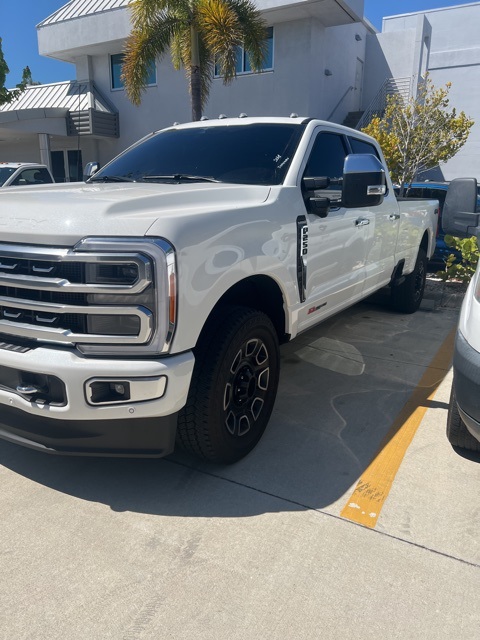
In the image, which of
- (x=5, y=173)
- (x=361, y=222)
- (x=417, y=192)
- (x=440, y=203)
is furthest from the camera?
(x=5, y=173)

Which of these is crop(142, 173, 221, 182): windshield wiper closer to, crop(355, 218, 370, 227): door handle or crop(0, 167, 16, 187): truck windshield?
crop(355, 218, 370, 227): door handle

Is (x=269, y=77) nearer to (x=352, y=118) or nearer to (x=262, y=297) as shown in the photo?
(x=352, y=118)

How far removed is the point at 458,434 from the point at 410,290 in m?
3.65

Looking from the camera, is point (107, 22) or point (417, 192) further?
point (107, 22)

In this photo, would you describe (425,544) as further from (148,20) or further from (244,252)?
(148,20)

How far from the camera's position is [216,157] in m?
3.81

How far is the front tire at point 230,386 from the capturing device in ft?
8.82

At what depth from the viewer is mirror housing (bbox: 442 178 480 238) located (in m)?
3.88

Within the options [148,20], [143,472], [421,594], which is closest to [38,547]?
[143,472]

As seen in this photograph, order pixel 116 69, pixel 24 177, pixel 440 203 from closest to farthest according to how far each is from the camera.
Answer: pixel 440 203, pixel 24 177, pixel 116 69

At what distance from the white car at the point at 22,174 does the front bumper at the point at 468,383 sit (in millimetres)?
9574

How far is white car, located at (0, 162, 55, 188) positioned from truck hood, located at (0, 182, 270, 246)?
8.30 m

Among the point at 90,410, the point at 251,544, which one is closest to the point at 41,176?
the point at 90,410

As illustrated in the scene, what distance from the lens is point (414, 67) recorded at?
18.4m
